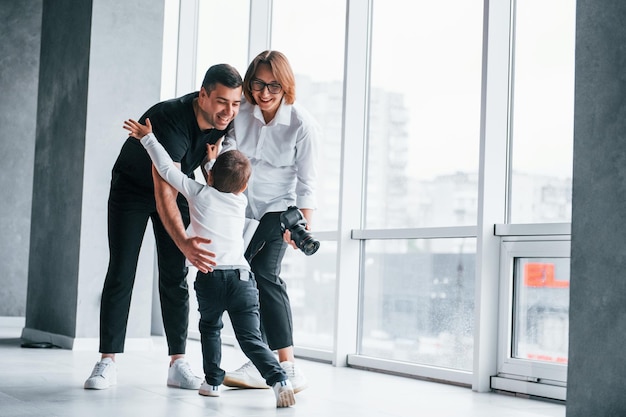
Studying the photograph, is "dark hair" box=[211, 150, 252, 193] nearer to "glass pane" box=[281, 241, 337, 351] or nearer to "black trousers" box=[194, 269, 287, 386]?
"black trousers" box=[194, 269, 287, 386]

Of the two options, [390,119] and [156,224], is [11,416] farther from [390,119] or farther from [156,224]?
[390,119]

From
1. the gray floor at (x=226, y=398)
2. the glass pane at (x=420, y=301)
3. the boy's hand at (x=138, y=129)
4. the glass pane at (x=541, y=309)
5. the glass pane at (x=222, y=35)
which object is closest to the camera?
the gray floor at (x=226, y=398)

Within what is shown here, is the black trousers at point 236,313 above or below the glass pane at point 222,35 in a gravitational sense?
below

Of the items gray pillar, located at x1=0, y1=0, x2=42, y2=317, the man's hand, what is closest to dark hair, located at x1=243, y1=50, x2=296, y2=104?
the man's hand

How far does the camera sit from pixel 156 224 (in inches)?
118

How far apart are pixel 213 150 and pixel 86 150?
1.72m

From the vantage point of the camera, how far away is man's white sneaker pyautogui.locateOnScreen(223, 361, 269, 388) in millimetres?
2900

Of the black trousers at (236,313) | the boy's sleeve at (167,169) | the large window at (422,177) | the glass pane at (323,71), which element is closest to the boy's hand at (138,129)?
the boy's sleeve at (167,169)

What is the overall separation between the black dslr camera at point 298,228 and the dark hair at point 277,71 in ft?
1.31

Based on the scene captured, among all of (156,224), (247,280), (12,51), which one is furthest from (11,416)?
(12,51)

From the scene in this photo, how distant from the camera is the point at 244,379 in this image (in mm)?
2910

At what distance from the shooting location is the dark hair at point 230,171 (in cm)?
257

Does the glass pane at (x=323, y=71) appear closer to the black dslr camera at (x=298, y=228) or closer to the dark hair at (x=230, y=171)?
the black dslr camera at (x=298, y=228)

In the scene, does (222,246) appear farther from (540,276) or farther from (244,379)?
(540,276)
